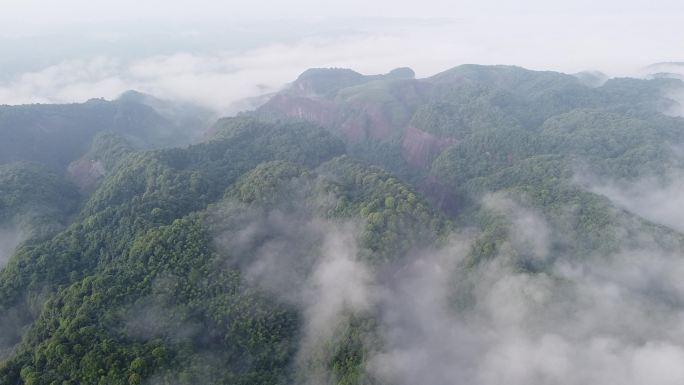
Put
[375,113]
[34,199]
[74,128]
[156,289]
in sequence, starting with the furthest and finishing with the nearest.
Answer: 1. [375,113]
2. [74,128]
3. [34,199]
4. [156,289]

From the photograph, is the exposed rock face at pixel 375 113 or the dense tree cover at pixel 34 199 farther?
the exposed rock face at pixel 375 113

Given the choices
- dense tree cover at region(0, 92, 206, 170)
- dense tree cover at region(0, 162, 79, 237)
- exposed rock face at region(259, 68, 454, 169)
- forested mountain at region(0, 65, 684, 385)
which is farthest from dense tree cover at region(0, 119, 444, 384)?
dense tree cover at region(0, 92, 206, 170)

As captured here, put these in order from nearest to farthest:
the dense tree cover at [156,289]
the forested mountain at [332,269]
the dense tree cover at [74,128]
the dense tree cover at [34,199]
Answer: the dense tree cover at [156,289] < the forested mountain at [332,269] < the dense tree cover at [34,199] < the dense tree cover at [74,128]

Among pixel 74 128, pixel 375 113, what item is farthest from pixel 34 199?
pixel 375 113

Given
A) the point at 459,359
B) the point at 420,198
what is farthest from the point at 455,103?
the point at 459,359

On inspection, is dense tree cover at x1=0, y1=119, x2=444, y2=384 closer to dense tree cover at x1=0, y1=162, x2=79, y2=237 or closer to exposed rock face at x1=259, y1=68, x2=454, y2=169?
dense tree cover at x1=0, y1=162, x2=79, y2=237

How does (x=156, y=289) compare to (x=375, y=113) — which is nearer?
(x=156, y=289)

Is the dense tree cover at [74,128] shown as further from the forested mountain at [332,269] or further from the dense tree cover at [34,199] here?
the dense tree cover at [34,199]

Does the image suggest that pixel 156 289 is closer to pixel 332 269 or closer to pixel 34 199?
pixel 332 269

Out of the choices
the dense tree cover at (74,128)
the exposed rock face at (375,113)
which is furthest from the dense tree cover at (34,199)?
Result: the exposed rock face at (375,113)
